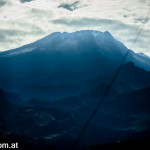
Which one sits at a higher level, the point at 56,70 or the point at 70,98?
the point at 70,98

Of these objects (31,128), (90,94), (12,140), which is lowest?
(90,94)

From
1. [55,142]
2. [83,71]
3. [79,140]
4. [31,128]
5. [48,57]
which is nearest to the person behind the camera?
[55,142]

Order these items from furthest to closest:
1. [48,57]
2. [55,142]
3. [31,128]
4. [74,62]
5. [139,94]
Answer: [48,57], [74,62], [139,94], [31,128], [55,142]

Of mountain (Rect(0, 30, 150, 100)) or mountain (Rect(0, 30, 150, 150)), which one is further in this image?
mountain (Rect(0, 30, 150, 100))

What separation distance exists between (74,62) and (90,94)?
61694 millimetres

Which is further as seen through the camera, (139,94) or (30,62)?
(30,62)

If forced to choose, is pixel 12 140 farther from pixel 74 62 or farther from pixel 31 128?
pixel 74 62

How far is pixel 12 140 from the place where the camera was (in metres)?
53.1

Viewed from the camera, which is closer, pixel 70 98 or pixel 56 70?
pixel 70 98

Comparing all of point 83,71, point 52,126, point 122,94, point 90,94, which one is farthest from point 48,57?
point 52,126

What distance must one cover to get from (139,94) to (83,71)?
228ft

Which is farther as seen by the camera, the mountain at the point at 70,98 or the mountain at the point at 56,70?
the mountain at the point at 56,70

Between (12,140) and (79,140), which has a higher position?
(12,140)

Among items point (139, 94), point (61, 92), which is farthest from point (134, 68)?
point (61, 92)
